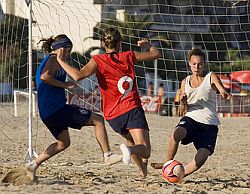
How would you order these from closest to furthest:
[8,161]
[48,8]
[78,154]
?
[8,161], [48,8], [78,154]

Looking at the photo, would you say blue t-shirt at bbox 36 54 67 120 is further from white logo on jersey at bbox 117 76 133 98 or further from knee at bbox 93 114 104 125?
white logo on jersey at bbox 117 76 133 98

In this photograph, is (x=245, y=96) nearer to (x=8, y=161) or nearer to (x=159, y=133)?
(x=159, y=133)

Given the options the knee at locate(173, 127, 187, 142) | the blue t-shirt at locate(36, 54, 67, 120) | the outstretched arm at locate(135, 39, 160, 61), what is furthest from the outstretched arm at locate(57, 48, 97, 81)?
the knee at locate(173, 127, 187, 142)

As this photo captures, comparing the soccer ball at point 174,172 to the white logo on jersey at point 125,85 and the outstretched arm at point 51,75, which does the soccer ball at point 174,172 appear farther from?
the outstretched arm at point 51,75

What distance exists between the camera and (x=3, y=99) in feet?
Result: 58.3

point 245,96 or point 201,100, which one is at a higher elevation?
point 201,100

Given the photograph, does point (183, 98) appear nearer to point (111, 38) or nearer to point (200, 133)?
point (200, 133)

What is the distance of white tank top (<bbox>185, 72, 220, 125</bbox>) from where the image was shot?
23.4 feet

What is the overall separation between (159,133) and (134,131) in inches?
278

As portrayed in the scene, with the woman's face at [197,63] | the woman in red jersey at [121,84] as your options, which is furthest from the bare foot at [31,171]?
the woman's face at [197,63]

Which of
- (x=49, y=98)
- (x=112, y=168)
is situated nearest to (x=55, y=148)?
(x=49, y=98)

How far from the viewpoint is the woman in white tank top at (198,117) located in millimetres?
7059

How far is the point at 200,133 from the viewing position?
7.14 m

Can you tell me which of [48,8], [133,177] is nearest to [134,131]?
[133,177]
